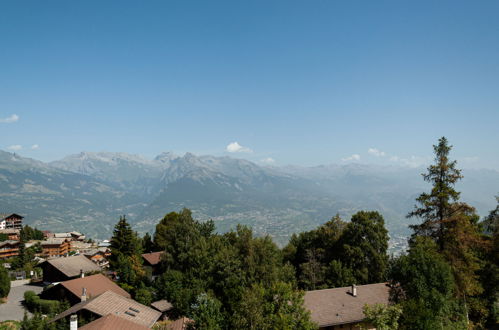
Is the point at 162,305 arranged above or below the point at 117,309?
below

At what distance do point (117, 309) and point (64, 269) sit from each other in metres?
25.2

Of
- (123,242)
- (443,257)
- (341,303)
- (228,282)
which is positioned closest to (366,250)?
(341,303)

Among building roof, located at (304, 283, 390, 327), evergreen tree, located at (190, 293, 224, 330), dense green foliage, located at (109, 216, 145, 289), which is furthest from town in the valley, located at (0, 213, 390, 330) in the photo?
dense green foliage, located at (109, 216, 145, 289)

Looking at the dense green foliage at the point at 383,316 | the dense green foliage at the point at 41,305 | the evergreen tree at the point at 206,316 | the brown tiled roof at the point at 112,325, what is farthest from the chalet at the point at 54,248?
the dense green foliage at the point at 383,316

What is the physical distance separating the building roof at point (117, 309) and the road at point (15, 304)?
33.1ft

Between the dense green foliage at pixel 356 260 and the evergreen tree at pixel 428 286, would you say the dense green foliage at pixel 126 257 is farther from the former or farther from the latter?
the evergreen tree at pixel 428 286

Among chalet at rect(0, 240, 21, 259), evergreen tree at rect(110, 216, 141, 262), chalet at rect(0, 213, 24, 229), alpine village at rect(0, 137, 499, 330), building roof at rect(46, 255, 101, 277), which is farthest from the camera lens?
chalet at rect(0, 213, 24, 229)

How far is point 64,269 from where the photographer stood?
52594mm

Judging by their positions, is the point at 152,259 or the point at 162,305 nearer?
the point at 162,305

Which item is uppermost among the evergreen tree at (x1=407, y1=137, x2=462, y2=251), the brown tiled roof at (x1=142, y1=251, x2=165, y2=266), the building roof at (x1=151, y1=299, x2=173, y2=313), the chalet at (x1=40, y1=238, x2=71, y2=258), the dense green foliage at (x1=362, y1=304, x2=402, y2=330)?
the evergreen tree at (x1=407, y1=137, x2=462, y2=251)

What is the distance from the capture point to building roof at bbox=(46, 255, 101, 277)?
52.3 m

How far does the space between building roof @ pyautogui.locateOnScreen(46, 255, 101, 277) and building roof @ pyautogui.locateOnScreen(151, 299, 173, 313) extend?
60.0 ft

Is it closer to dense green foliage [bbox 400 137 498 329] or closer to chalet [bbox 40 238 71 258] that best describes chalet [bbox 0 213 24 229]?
chalet [bbox 40 238 71 258]

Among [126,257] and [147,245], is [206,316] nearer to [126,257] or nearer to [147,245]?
[126,257]
